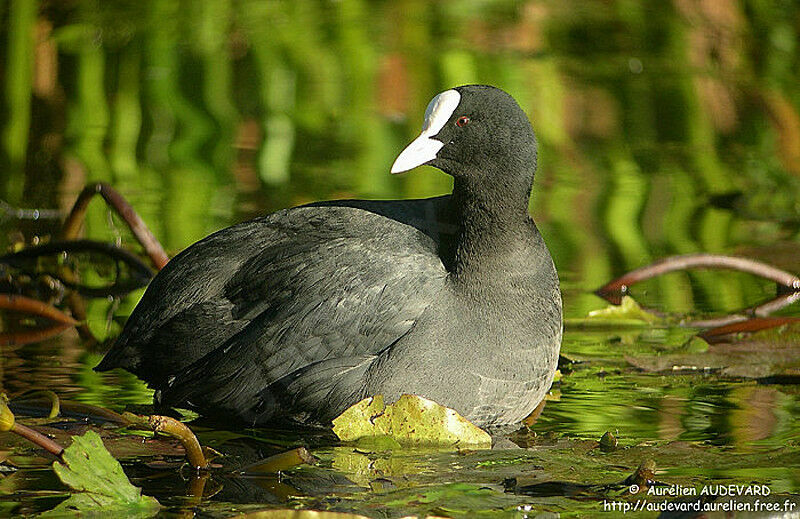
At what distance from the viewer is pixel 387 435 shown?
330 centimetres

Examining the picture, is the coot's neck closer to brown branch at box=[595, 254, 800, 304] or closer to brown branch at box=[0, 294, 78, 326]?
brown branch at box=[595, 254, 800, 304]

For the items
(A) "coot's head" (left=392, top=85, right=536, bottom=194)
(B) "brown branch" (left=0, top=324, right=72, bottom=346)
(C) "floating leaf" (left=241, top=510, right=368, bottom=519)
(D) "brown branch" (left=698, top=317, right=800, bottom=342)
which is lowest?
(B) "brown branch" (left=0, top=324, right=72, bottom=346)

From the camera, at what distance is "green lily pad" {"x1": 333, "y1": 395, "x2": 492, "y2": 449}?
3.29 m

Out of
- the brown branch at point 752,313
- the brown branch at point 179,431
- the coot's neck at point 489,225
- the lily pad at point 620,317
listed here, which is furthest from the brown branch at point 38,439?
the brown branch at point 752,313

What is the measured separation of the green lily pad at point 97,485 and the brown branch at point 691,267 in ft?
8.30

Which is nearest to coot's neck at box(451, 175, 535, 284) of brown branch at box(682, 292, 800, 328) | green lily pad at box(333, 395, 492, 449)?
green lily pad at box(333, 395, 492, 449)

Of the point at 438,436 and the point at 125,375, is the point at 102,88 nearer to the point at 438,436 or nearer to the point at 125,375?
the point at 125,375

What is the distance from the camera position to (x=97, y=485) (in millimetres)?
2750

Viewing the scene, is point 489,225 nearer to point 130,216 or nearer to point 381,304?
point 381,304

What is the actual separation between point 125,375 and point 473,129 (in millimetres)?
1337

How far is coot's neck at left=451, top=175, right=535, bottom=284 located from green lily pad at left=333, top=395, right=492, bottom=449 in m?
0.47

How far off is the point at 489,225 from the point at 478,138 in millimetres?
247

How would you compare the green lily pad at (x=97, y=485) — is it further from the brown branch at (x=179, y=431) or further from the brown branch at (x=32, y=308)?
the brown branch at (x=32, y=308)

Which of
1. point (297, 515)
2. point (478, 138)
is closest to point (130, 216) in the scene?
point (478, 138)
